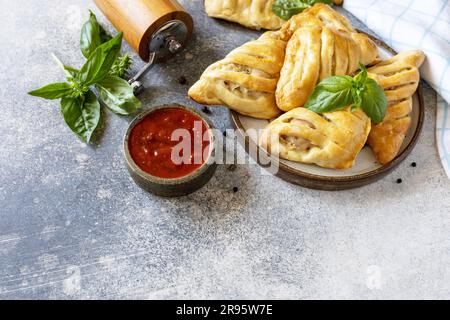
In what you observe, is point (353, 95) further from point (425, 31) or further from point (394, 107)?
point (425, 31)

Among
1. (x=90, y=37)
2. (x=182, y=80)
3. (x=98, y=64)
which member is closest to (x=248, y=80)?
(x=182, y=80)

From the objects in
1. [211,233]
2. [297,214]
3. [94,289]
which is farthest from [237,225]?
[94,289]

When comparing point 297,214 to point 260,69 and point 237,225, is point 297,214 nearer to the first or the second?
point 237,225

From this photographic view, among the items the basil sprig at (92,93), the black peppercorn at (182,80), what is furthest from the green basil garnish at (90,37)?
the black peppercorn at (182,80)

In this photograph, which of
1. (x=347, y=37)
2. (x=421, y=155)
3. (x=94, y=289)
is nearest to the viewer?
(x=94, y=289)

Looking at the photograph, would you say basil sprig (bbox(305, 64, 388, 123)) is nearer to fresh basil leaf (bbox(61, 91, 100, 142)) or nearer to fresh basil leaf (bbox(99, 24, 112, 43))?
fresh basil leaf (bbox(61, 91, 100, 142))

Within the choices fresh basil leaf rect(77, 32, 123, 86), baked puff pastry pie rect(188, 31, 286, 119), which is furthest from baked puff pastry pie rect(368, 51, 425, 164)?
fresh basil leaf rect(77, 32, 123, 86)
